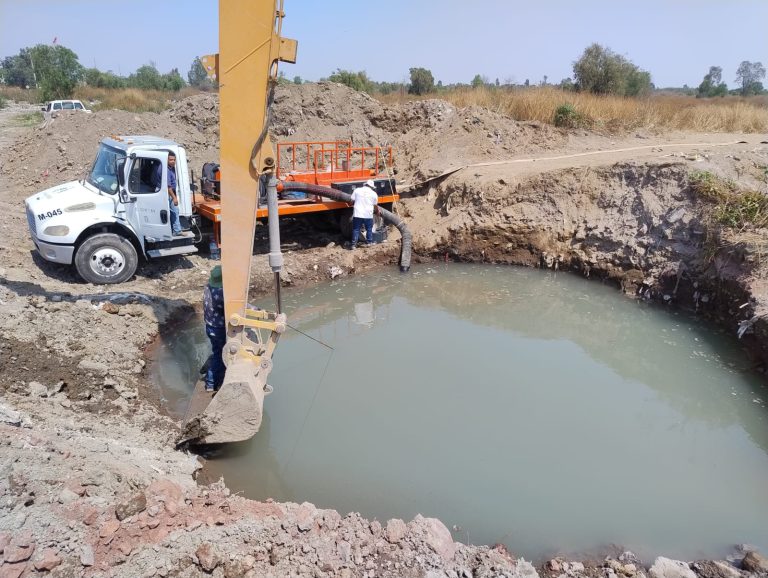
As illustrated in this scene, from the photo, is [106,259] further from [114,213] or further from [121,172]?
[121,172]

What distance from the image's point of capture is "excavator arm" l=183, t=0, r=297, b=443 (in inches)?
171

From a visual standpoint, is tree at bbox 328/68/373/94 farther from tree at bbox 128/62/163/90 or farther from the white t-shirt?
tree at bbox 128/62/163/90

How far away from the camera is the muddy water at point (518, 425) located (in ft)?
15.4

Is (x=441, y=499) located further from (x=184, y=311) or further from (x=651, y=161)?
(x=651, y=161)

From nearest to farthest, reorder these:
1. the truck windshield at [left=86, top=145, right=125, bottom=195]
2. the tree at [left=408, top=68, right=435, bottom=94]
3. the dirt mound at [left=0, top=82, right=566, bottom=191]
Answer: the truck windshield at [left=86, top=145, right=125, bottom=195], the dirt mound at [left=0, top=82, right=566, bottom=191], the tree at [left=408, top=68, right=435, bottom=94]

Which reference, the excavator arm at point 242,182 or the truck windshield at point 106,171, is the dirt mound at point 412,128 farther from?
the excavator arm at point 242,182

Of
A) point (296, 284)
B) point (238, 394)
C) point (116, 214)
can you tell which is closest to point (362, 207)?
point (296, 284)

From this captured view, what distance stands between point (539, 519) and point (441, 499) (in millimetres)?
866

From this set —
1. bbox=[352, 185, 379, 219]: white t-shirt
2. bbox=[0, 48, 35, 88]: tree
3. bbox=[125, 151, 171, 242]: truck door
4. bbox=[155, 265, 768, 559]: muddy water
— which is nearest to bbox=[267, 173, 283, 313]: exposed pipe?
bbox=[155, 265, 768, 559]: muddy water

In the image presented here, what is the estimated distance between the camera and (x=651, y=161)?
1066 cm

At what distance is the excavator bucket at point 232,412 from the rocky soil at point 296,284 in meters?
0.31

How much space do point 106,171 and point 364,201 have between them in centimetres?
447

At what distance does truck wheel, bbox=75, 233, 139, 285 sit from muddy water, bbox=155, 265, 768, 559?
5.12ft

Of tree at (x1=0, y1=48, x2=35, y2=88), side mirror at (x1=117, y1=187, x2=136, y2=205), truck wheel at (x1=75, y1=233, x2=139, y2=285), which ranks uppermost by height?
tree at (x1=0, y1=48, x2=35, y2=88)
